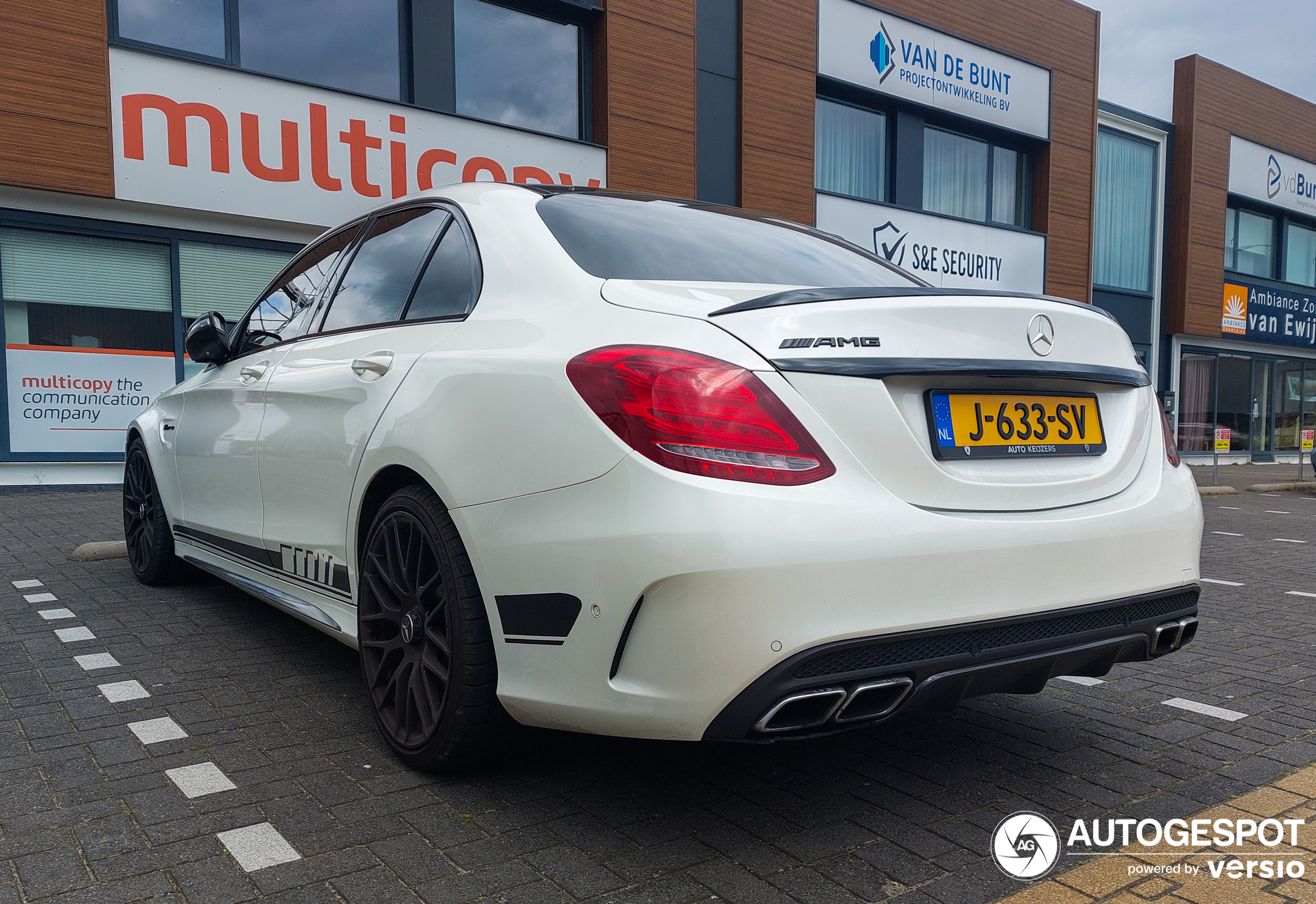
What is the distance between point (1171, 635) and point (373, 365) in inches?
87.1

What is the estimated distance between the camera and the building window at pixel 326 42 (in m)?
10.3

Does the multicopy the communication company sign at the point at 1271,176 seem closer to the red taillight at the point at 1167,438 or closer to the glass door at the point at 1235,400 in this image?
the glass door at the point at 1235,400

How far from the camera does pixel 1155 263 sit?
72.8ft

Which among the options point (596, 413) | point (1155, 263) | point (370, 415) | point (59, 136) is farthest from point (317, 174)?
point (1155, 263)

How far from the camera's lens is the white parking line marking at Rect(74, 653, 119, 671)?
11.7ft

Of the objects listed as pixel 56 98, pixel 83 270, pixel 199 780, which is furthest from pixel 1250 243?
pixel 199 780

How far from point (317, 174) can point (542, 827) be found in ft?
31.7

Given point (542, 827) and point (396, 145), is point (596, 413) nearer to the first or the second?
Result: point (542, 827)

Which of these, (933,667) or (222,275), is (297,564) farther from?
(222,275)

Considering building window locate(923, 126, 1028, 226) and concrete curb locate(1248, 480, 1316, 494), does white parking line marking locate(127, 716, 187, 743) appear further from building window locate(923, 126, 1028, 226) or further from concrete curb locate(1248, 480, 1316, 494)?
building window locate(923, 126, 1028, 226)

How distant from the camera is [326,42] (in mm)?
10844

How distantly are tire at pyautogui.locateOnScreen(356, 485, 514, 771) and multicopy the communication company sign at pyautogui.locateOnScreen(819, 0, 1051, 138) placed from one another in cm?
1451

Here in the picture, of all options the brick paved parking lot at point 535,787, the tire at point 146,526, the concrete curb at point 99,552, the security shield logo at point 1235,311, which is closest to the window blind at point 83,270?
the concrete curb at point 99,552

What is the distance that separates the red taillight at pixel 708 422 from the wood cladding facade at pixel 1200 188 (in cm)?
2324
